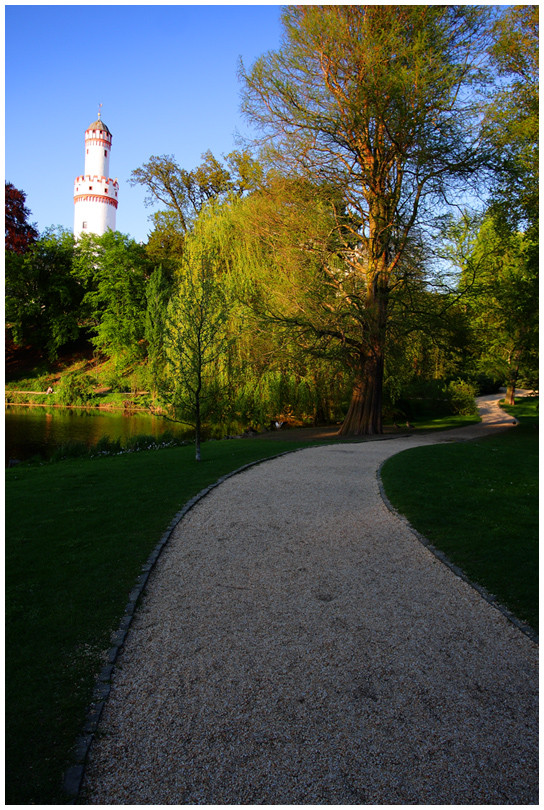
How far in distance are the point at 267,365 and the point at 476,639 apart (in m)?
17.2

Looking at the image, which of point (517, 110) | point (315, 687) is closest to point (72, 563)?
point (315, 687)

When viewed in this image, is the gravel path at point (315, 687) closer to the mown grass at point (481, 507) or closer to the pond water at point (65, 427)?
the mown grass at point (481, 507)

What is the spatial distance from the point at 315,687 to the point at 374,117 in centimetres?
1649

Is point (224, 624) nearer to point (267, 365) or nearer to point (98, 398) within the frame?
point (267, 365)

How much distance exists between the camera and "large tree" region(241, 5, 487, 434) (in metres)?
15.5

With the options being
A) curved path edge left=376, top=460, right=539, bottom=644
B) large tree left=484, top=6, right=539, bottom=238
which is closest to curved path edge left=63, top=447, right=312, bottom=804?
curved path edge left=376, top=460, right=539, bottom=644

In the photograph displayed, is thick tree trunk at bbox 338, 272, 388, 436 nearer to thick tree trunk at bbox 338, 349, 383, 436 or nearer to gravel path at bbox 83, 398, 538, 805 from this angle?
thick tree trunk at bbox 338, 349, 383, 436

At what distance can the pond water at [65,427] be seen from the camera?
17688mm

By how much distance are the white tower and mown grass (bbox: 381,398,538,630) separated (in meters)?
52.9

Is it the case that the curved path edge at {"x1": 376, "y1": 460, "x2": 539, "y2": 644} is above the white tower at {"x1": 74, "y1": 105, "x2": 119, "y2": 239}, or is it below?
below

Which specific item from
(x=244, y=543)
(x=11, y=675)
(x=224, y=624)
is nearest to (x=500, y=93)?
(x=244, y=543)

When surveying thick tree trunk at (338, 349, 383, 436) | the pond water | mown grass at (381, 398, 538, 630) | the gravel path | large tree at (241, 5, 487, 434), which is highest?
large tree at (241, 5, 487, 434)

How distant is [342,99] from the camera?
52.9 feet

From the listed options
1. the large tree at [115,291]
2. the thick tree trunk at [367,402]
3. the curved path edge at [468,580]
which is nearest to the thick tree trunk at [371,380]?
the thick tree trunk at [367,402]
